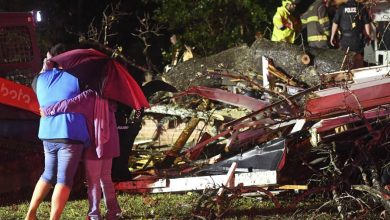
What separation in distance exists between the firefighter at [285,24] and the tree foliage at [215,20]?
1937 mm

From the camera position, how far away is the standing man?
6.13 meters

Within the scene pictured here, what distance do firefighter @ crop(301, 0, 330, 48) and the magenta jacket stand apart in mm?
6336

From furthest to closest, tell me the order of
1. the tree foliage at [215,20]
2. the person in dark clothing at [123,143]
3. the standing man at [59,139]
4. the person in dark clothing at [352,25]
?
the tree foliage at [215,20] < the person in dark clothing at [352,25] < the person in dark clothing at [123,143] < the standing man at [59,139]

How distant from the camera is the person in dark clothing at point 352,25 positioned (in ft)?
37.7

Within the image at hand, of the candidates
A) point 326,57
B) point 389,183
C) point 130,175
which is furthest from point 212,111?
point 389,183

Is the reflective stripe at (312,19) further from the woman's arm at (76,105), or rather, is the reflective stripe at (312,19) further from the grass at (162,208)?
the woman's arm at (76,105)

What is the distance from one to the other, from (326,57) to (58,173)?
520cm

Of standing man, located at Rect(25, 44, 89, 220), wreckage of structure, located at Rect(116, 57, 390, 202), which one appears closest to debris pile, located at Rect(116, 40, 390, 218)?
wreckage of structure, located at Rect(116, 57, 390, 202)

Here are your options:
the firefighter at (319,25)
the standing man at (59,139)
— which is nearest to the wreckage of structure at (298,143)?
the standing man at (59,139)

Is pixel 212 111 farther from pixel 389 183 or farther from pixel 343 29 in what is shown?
pixel 343 29

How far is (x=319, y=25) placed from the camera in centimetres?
1214

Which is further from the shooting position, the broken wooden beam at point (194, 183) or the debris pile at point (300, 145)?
the broken wooden beam at point (194, 183)

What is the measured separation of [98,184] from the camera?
6.43 meters

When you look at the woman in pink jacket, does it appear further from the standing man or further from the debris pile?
the debris pile
